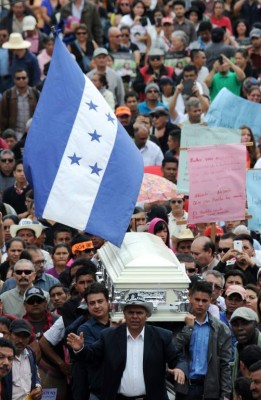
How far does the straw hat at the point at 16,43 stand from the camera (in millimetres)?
28406

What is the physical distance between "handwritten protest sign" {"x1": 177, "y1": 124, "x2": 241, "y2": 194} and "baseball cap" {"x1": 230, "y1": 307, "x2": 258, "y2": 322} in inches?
180

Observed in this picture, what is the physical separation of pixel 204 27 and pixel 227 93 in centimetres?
570

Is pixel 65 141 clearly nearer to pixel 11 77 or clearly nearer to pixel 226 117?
pixel 226 117

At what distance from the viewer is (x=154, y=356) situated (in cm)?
1514

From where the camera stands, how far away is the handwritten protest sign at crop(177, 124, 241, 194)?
816 inches

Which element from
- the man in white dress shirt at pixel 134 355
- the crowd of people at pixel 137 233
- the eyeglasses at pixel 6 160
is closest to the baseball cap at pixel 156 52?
the crowd of people at pixel 137 233

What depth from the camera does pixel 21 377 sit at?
51.0ft

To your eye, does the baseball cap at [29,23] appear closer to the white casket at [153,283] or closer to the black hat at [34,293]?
the black hat at [34,293]

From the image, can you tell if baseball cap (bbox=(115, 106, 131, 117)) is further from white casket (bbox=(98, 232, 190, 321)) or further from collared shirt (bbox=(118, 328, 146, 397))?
collared shirt (bbox=(118, 328, 146, 397))

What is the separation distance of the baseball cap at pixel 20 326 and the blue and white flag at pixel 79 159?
923 millimetres

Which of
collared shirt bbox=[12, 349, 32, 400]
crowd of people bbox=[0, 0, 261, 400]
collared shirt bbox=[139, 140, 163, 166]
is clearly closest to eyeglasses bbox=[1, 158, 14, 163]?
crowd of people bbox=[0, 0, 261, 400]

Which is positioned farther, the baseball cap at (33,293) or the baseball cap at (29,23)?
the baseball cap at (29,23)

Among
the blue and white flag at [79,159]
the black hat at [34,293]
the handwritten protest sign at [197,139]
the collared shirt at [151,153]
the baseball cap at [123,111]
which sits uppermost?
the blue and white flag at [79,159]

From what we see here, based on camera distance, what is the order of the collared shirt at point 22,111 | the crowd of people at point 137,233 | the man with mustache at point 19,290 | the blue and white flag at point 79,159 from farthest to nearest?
the collared shirt at point 22,111 < the man with mustache at point 19,290 < the blue and white flag at point 79,159 < the crowd of people at point 137,233
